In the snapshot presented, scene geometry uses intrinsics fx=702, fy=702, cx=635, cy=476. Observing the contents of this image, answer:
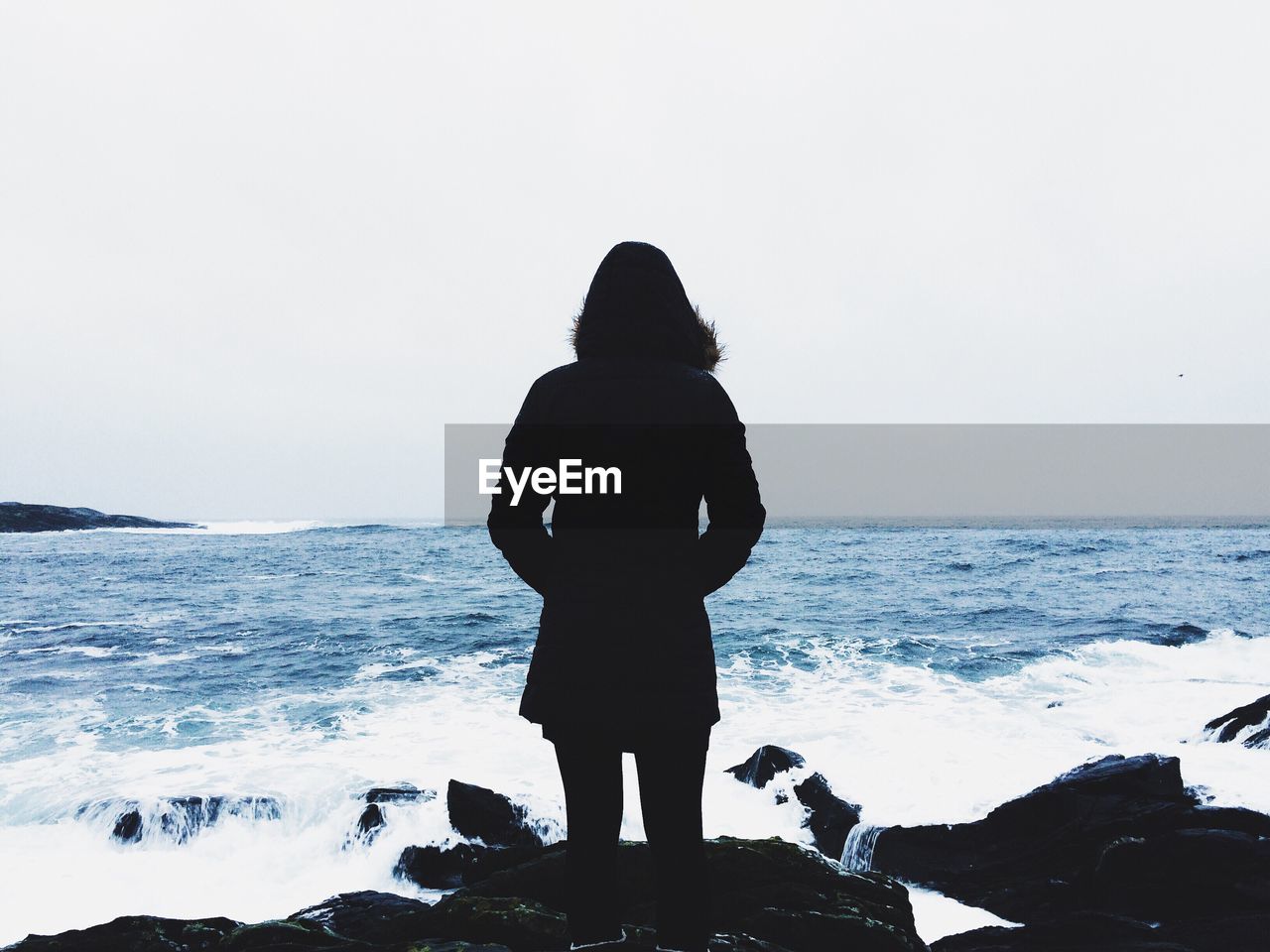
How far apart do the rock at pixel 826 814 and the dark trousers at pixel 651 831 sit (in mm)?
6400

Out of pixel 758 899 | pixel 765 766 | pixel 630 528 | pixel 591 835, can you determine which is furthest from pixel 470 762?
pixel 630 528

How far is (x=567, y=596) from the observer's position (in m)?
2.35

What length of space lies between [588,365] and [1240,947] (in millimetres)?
6071

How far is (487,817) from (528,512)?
23.1 ft

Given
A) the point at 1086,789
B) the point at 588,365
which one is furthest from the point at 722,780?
the point at 588,365

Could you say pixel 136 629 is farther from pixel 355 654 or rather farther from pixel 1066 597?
pixel 1066 597

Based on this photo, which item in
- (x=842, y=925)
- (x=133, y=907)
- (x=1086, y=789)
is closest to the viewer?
(x=842, y=925)

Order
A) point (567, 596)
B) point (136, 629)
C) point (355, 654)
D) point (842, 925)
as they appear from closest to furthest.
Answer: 1. point (567, 596)
2. point (842, 925)
3. point (355, 654)
4. point (136, 629)

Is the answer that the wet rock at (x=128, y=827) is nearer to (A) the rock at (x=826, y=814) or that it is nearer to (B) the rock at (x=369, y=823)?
(B) the rock at (x=369, y=823)

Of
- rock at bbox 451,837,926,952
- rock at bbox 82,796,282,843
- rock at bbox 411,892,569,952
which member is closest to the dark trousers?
rock at bbox 451,837,926,952

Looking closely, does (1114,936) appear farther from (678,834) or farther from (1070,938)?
(678,834)

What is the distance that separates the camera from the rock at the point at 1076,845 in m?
5.91

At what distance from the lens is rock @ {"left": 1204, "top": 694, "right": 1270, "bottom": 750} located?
9438 millimetres

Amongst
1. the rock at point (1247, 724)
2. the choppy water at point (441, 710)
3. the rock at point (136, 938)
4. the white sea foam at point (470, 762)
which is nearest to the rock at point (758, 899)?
the rock at point (136, 938)
